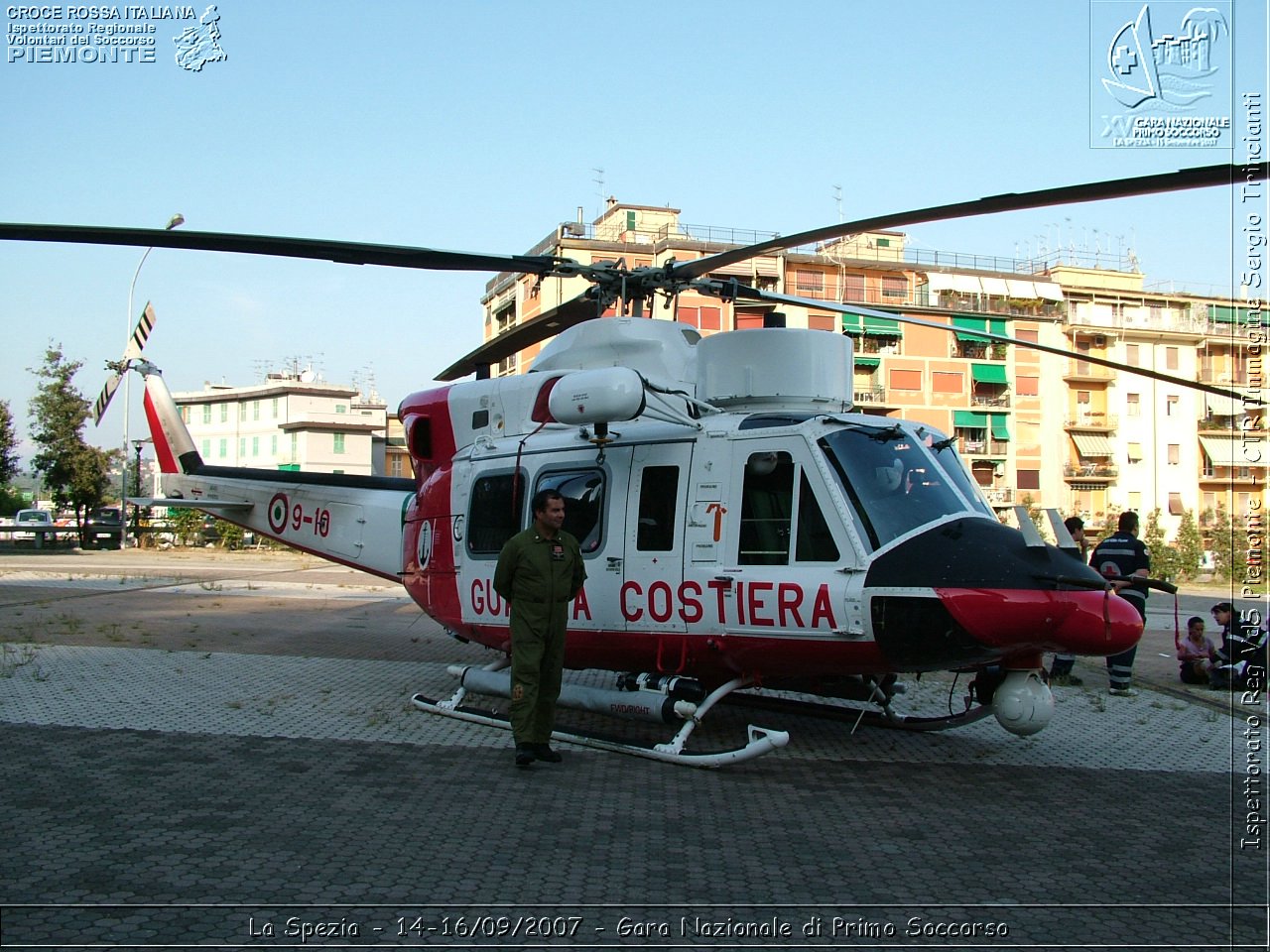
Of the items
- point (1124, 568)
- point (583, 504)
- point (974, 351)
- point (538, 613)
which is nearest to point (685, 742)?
point (538, 613)

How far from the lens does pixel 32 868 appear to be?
421 cm

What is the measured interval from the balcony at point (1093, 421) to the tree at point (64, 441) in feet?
168

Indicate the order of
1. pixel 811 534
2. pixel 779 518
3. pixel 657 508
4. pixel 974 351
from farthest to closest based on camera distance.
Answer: pixel 974 351, pixel 657 508, pixel 779 518, pixel 811 534

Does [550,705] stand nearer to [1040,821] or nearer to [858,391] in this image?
[1040,821]

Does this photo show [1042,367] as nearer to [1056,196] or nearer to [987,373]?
[987,373]

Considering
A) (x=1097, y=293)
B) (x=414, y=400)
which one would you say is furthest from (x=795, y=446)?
(x=1097, y=293)

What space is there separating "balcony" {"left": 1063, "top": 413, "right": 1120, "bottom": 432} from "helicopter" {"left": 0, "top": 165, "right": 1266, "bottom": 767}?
56.0 metres

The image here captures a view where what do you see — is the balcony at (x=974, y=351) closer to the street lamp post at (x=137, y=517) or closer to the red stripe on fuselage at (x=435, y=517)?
the street lamp post at (x=137, y=517)

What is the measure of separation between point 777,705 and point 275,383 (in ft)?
271

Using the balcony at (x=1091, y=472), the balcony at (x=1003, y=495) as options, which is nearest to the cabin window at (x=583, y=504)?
the balcony at (x=1003, y=495)

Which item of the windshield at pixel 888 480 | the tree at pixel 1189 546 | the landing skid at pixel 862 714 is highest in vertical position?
the windshield at pixel 888 480

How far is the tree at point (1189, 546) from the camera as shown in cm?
4265

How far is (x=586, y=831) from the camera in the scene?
509 cm

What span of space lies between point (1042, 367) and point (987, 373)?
566cm
